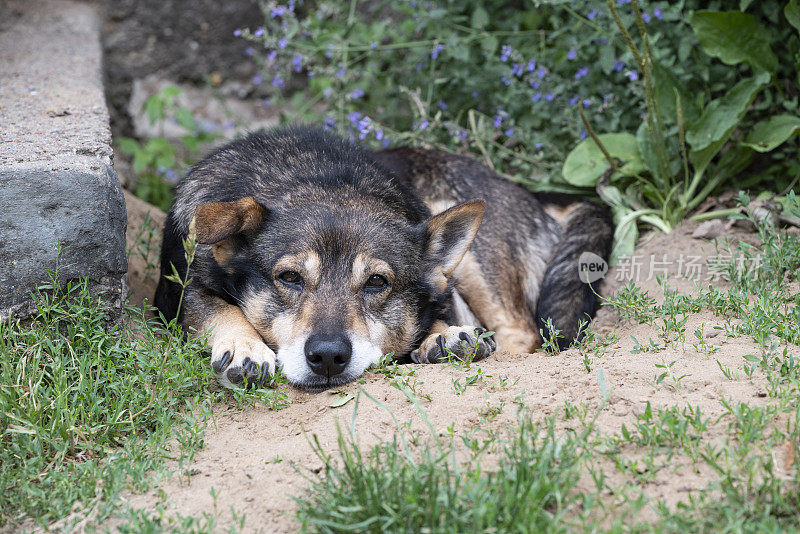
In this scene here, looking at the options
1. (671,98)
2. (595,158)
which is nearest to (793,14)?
(671,98)

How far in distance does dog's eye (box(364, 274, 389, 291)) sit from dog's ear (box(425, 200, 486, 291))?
14.3 inches

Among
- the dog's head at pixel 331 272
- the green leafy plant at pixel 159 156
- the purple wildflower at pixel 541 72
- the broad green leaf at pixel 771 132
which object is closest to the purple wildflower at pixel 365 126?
the purple wildflower at pixel 541 72

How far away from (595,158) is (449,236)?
1.99 meters

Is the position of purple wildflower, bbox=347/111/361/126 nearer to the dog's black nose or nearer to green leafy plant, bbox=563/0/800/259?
green leafy plant, bbox=563/0/800/259

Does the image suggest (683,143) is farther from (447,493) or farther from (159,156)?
(159,156)

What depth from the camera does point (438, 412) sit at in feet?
10.0

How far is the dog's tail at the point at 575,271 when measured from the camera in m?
4.61

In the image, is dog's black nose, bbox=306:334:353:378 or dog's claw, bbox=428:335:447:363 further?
dog's claw, bbox=428:335:447:363

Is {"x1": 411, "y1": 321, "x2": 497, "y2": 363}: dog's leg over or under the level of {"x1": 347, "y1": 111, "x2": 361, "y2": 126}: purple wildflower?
under

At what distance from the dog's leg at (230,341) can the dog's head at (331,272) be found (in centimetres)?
7

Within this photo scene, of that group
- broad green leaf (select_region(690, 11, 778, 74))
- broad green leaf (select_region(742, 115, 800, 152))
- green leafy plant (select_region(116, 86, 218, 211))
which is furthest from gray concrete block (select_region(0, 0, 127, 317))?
broad green leaf (select_region(742, 115, 800, 152))

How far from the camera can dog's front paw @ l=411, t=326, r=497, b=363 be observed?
3.98 m

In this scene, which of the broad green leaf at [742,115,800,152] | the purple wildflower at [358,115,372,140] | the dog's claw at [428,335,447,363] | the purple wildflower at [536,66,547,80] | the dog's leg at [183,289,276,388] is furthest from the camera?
the purple wildflower at [358,115,372,140]

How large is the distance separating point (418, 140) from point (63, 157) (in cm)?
310
